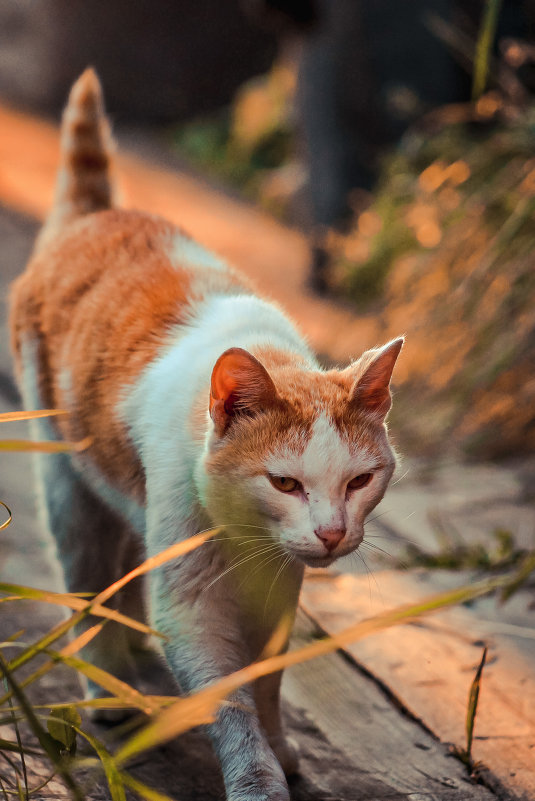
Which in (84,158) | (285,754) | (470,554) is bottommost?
(285,754)

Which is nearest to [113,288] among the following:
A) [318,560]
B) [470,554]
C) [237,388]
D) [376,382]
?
[237,388]

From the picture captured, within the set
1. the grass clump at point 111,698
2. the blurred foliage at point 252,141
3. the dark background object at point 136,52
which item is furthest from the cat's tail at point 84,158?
the dark background object at point 136,52

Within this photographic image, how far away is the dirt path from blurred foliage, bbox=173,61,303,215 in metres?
5.69

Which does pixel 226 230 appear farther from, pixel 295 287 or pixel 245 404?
pixel 245 404

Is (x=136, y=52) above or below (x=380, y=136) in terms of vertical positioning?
above

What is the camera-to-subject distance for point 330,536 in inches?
63.7

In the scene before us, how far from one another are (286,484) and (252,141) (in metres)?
8.50

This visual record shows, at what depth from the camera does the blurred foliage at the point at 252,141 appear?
9328mm

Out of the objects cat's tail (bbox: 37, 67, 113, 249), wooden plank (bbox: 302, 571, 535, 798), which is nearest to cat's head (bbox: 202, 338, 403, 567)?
wooden plank (bbox: 302, 571, 535, 798)

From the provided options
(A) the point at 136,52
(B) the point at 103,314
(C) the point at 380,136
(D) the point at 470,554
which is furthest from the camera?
(A) the point at 136,52

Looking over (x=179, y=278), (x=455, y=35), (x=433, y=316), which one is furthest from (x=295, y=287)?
(x=179, y=278)

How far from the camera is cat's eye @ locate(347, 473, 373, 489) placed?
174cm

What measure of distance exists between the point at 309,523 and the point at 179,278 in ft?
2.82

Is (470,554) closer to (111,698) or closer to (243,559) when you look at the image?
(243,559)
